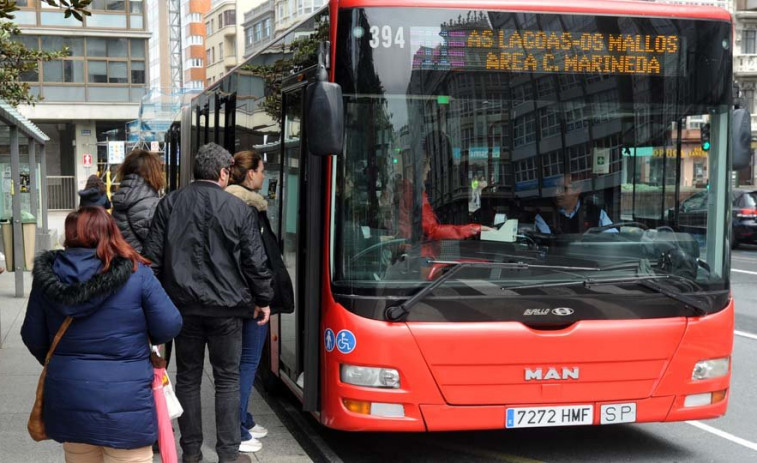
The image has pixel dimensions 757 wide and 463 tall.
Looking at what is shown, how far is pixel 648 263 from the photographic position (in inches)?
221

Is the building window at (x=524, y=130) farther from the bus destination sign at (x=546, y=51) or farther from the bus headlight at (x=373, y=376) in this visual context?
the bus headlight at (x=373, y=376)

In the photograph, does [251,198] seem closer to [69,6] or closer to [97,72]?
[69,6]

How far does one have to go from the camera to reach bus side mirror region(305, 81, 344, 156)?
16.6 feet

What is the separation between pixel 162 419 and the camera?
4.13 m

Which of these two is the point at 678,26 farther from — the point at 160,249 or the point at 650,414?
the point at 160,249

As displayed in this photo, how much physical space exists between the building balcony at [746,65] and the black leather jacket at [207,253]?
59.1 meters

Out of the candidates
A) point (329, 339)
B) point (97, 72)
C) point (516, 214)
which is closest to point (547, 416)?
point (516, 214)

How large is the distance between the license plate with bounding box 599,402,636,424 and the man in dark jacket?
1.99 metres

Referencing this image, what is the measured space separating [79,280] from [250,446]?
2461 millimetres

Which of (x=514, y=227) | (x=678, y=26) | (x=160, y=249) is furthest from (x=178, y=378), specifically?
(x=678, y=26)

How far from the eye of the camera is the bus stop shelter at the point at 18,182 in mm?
12898

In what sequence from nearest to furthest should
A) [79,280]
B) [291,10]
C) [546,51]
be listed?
[79,280] → [546,51] → [291,10]

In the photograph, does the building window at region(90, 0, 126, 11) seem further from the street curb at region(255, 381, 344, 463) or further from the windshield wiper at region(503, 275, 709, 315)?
the windshield wiper at region(503, 275, 709, 315)

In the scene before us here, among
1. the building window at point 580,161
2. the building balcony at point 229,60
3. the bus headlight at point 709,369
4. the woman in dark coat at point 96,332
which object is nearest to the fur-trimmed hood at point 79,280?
the woman in dark coat at point 96,332
